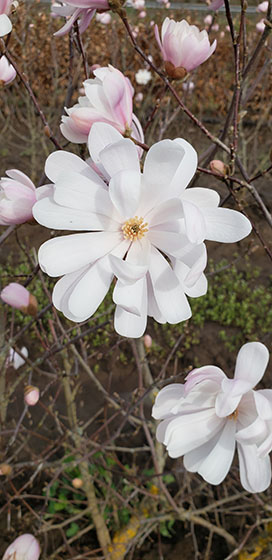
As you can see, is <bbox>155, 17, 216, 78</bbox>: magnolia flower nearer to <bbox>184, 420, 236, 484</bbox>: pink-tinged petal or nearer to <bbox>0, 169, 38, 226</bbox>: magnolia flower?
<bbox>0, 169, 38, 226</bbox>: magnolia flower

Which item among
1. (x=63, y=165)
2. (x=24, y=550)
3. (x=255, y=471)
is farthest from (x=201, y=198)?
(x=24, y=550)

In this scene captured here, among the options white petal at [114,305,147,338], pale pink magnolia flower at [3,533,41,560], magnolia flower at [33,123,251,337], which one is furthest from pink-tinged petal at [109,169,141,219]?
pale pink magnolia flower at [3,533,41,560]

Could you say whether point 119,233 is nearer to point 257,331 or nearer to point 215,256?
point 257,331

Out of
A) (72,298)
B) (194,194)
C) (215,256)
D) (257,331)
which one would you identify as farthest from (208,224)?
(215,256)

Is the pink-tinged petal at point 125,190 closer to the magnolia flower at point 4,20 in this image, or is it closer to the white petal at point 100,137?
the white petal at point 100,137

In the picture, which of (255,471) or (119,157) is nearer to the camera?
(119,157)

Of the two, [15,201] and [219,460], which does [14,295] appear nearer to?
[15,201]

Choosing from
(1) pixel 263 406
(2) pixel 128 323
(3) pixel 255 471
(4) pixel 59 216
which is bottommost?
(3) pixel 255 471

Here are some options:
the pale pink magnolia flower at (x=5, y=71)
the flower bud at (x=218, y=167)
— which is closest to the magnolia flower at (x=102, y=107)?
the flower bud at (x=218, y=167)
